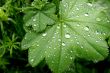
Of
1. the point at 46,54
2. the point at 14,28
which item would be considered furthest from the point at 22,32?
the point at 46,54

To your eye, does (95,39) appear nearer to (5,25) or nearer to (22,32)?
(22,32)

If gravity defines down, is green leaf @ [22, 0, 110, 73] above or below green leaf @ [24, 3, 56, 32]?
below

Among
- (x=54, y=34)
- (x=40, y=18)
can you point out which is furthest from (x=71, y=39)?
(x=40, y=18)

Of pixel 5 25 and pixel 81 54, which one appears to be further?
pixel 5 25

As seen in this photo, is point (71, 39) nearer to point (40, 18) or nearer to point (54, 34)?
point (54, 34)

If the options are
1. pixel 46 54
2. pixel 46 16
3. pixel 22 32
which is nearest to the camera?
pixel 46 54
